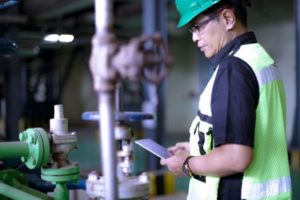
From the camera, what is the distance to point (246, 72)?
0.92 meters

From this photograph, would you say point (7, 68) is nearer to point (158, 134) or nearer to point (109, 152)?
point (158, 134)

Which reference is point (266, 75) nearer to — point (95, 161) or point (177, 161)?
point (177, 161)

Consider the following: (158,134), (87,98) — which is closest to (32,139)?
(158,134)

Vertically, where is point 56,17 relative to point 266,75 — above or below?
above

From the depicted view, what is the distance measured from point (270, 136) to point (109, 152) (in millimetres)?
522

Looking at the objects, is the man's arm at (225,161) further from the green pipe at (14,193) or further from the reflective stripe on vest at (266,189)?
the green pipe at (14,193)

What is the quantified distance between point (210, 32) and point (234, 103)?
0.20m

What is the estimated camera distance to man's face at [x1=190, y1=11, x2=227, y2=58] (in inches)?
39.1

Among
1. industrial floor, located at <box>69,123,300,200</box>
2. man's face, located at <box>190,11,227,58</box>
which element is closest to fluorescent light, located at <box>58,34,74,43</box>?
industrial floor, located at <box>69,123,300,200</box>

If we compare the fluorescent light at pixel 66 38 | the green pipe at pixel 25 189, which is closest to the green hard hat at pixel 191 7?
the fluorescent light at pixel 66 38

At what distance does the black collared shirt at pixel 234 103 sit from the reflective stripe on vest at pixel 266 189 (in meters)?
0.12

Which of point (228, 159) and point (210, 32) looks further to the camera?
point (210, 32)

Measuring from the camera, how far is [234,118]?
90 centimetres

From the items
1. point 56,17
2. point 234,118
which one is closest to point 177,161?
point 234,118
